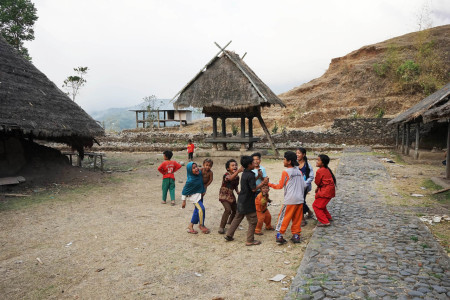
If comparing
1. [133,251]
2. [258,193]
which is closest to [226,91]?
[258,193]

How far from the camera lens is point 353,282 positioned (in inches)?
138

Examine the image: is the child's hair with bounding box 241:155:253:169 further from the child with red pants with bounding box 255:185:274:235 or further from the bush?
the bush

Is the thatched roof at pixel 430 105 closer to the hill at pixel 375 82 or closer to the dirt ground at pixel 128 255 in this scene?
the dirt ground at pixel 128 255

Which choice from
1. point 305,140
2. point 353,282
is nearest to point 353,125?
point 305,140

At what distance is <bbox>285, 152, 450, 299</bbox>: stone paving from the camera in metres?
3.33

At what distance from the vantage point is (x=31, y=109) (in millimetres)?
9719

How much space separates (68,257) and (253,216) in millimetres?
2788

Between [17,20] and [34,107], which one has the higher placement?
[17,20]

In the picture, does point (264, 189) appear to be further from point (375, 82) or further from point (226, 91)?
point (375, 82)

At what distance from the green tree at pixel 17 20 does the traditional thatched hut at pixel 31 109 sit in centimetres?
1263

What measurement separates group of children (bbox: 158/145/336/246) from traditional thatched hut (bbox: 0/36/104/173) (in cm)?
643

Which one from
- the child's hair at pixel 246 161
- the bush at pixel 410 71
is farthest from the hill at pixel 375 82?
the child's hair at pixel 246 161

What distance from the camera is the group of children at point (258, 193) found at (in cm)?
488

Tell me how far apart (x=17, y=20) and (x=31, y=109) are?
16650mm
